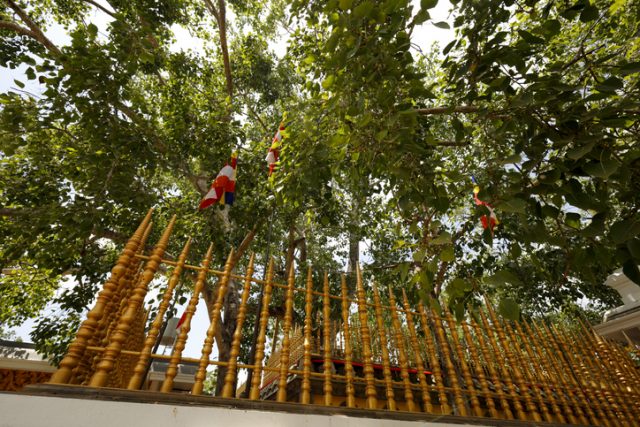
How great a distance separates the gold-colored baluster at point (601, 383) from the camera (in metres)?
3.56

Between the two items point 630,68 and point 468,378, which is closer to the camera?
point 630,68

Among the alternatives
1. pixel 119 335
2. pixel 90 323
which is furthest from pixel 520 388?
pixel 90 323

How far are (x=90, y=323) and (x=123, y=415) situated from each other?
0.61 m

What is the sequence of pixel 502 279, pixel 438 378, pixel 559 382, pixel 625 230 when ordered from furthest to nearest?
1. pixel 559 382
2. pixel 438 378
3. pixel 502 279
4. pixel 625 230

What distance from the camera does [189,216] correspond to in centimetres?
814

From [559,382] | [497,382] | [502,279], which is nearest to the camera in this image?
[502,279]

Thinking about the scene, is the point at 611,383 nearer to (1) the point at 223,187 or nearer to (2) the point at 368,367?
(2) the point at 368,367

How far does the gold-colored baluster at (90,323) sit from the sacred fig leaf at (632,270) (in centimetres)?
290

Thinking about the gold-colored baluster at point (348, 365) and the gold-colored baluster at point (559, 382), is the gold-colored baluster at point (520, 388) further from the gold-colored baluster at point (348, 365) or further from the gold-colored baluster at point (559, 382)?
the gold-colored baluster at point (348, 365)

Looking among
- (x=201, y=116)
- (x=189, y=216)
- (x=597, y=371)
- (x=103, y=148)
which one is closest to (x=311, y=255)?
(x=189, y=216)

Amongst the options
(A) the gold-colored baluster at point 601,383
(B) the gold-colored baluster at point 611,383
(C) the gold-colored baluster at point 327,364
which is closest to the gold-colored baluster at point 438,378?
(C) the gold-colored baluster at point 327,364

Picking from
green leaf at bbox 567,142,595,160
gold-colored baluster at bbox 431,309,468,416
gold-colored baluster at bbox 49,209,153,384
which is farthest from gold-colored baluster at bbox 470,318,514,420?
gold-colored baluster at bbox 49,209,153,384

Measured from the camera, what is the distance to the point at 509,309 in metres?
1.60

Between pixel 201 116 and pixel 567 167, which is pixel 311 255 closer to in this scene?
pixel 201 116
